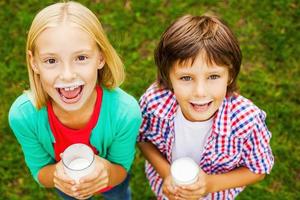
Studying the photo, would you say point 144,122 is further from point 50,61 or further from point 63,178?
point 50,61

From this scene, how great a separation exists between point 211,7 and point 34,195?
93.9 inches

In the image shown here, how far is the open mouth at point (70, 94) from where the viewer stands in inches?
94.3

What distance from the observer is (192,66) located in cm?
243

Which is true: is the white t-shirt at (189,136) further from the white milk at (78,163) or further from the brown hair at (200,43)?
the white milk at (78,163)

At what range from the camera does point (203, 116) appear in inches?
103

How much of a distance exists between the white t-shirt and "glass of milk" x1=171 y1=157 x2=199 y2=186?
246 millimetres

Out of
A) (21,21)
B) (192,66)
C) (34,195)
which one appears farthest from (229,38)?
(21,21)

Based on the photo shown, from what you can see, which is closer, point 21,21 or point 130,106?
point 130,106

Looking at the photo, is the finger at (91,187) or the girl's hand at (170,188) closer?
the finger at (91,187)

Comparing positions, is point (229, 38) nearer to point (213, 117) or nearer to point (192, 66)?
point (192, 66)

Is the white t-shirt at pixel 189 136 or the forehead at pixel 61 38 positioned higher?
the forehead at pixel 61 38

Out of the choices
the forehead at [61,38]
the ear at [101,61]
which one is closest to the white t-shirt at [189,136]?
the ear at [101,61]

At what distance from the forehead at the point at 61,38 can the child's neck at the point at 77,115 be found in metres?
0.43

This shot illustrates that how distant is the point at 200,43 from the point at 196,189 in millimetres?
814
